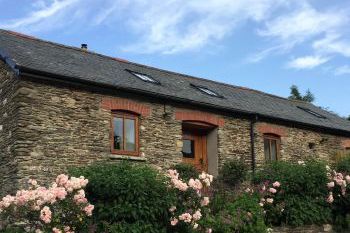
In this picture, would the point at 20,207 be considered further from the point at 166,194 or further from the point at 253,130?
the point at 253,130

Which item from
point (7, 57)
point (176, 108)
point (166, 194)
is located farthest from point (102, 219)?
point (176, 108)

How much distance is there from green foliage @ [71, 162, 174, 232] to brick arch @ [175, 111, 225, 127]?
577 cm

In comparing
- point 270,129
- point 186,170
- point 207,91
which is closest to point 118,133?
point 186,170

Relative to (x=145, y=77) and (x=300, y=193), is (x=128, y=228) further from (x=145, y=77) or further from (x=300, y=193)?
(x=145, y=77)

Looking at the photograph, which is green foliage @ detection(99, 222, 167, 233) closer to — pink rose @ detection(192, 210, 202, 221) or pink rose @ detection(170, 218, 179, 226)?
pink rose @ detection(170, 218, 179, 226)

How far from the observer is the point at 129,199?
9.41m

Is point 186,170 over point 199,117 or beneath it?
beneath

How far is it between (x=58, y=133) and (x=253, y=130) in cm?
723

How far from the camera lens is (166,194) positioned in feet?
31.9

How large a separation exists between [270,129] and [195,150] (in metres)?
3.01

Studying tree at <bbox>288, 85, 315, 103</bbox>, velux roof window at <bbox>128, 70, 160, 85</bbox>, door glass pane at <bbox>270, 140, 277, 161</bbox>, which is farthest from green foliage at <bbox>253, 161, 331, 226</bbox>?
tree at <bbox>288, 85, 315, 103</bbox>

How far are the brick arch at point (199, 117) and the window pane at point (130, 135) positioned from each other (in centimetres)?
156

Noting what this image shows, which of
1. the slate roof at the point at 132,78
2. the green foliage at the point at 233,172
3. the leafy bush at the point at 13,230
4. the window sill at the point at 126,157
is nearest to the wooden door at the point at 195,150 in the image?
the green foliage at the point at 233,172

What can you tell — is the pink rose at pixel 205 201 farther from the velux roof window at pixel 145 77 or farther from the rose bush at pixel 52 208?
the velux roof window at pixel 145 77
